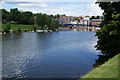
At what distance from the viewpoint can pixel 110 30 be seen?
21156 millimetres

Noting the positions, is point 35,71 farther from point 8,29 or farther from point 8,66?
point 8,29

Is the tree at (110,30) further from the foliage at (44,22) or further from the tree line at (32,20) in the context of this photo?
the tree line at (32,20)

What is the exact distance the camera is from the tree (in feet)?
66.7

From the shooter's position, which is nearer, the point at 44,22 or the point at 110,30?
the point at 110,30

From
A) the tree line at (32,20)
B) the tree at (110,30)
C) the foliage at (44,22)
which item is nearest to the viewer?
the tree at (110,30)

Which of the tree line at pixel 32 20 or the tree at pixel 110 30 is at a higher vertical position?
the tree line at pixel 32 20

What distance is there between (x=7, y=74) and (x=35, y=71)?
11.3 ft

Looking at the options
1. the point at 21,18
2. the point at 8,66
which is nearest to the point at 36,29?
the point at 21,18

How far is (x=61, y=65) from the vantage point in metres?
22.7

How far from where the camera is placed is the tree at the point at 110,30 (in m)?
20.3

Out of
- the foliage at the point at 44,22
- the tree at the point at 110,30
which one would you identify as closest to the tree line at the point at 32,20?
the foliage at the point at 44,22

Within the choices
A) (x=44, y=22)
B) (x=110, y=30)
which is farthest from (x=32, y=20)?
(x=110, y=30)

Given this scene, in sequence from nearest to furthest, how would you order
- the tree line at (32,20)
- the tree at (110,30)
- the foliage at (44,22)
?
1. the tree at (110,30)
2. the foliage at (44,22)
3. the tree line at (32,20)

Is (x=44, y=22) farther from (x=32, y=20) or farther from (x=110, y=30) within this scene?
(x=110, y=30)
